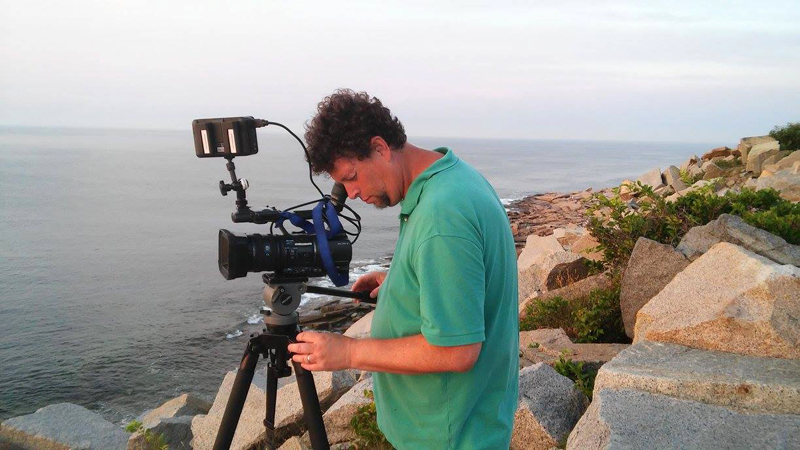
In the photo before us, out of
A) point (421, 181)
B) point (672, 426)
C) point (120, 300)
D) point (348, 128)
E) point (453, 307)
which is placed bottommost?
point (120, 300)

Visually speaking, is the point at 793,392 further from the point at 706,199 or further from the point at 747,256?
the point at 706,199

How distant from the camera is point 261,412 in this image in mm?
4805

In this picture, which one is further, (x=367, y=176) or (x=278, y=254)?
(x=278, y=254)

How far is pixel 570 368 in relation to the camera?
447 centimetres

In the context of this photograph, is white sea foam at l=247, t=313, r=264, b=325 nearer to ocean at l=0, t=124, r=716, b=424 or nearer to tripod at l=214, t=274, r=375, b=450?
ocean at l=0, t=124, r=716, b=424

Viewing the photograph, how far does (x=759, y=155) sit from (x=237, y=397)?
17.2m

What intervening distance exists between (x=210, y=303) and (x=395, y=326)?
45.9 feet

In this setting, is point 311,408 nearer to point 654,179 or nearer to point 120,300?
point 120,300

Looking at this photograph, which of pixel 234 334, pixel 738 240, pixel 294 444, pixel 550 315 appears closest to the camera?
pixel 294 444

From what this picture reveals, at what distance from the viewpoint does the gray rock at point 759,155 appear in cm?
1677

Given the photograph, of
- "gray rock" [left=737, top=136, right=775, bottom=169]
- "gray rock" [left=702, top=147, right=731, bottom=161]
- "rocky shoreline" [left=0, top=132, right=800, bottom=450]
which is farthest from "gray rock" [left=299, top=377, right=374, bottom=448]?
"gray rock" [left=702, top=147, right=731, bottom=161]

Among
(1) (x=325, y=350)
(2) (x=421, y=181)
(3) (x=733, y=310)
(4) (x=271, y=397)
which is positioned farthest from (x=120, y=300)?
(2) (x=421, y=181)

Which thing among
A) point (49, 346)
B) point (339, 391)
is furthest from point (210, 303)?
point (339, 391)

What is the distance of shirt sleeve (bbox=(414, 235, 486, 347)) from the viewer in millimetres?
1786
